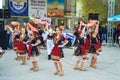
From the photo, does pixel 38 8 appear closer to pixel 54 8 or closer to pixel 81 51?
pixel 54 8

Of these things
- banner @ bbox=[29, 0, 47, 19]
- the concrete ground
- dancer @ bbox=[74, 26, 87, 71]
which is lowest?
the concrete ground

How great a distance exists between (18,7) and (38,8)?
1.33m

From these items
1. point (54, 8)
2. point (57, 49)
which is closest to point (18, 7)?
point (54, 8)

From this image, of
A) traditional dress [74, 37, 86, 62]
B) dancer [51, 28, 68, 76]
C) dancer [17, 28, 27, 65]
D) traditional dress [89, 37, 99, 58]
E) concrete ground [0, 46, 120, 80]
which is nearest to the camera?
concrete ground [0, 46, 120, 80]

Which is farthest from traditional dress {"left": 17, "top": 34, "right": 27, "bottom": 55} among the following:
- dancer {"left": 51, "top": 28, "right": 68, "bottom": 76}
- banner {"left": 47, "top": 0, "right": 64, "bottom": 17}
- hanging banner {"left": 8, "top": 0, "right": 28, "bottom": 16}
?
banner {"left": 47, "top": 0, "right": 64, "bottom": 17}

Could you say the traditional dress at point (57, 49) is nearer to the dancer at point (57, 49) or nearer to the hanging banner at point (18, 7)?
the dancer at point (57, 49)

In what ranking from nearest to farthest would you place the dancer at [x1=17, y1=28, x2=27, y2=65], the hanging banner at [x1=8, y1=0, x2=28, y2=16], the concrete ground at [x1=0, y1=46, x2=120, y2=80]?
the concrete ground at [x1=0, y1=46, x2=120, y2=80], the dancer at [x1=17, y1=28, x2=27, y2=65], the hanging banner at [x1=8, y1=0, x2=28, y2=16]

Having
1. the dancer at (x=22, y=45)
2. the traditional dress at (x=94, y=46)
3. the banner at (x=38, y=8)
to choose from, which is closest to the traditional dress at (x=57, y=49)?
the traditional dress at (x=94, y=46)

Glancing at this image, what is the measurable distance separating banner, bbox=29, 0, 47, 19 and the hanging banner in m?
0.43

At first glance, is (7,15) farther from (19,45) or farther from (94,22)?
(94,22)

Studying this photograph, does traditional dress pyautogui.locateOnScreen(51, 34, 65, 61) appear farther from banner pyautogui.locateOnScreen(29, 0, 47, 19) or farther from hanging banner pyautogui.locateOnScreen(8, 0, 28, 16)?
hanging banner pyautogui.locateOnScreen(8, 0, 28, 16)

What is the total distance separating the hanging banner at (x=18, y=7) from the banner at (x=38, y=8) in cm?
43

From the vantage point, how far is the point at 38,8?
24.3 metres

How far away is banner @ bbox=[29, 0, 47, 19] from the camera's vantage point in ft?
78.7
